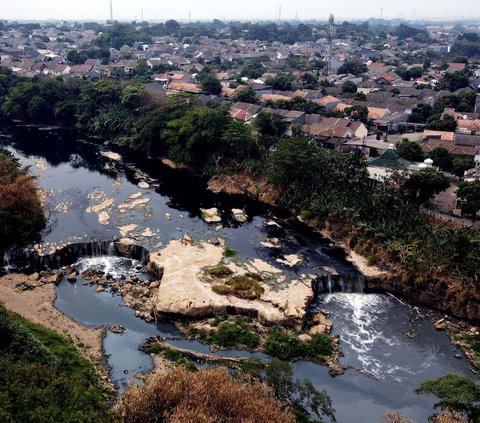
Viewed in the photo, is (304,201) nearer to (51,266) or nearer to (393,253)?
(393,253)

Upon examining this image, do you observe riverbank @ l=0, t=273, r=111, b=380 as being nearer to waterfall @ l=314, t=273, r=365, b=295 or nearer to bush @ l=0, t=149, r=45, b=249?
bush @ l=0, t=149, r=45, b=249

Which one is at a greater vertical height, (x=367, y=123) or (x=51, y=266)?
(x=367, y=123)

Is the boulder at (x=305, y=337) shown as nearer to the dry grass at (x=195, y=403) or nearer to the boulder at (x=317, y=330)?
the boulder at (x=317, y=330)

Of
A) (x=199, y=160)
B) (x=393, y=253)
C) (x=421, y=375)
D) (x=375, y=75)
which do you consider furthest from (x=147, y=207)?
(x=375, y=75)

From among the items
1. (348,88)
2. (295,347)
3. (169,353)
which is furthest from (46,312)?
(348,88)

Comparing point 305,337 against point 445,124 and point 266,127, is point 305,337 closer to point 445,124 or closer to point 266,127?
point 266,127

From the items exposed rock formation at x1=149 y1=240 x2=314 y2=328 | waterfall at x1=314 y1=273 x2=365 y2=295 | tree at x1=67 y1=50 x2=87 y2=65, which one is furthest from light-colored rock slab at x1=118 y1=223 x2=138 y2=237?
tree at x1=67 y1=50 x2=87 y2=65
